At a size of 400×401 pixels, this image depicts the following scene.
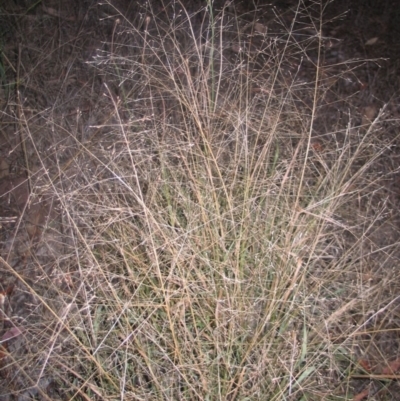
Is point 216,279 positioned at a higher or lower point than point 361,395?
higher

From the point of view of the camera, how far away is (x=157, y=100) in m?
1.63

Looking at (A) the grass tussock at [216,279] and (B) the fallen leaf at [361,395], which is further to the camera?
(B) the fallen leaf at [361,395]

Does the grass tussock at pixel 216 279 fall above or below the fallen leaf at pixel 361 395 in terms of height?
above

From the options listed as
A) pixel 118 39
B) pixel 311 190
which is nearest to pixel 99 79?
pixel 118 39


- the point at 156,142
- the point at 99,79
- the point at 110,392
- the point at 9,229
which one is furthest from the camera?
the point at 99,79

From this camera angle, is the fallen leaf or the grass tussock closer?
the grass tussock

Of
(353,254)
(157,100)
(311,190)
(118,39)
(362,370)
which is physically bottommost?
(362,370)

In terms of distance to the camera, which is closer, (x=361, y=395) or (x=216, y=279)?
(x=216, y=279)

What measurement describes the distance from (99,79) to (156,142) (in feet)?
1.43

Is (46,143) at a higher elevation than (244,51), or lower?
lower

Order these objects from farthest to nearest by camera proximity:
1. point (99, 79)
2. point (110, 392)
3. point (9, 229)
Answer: point (99, 79)
point (9, 229)
point (110, 392)

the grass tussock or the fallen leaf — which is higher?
the grass tussock

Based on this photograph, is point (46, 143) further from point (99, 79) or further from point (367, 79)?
point (367, 79)

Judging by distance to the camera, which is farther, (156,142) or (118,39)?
(118,39)
